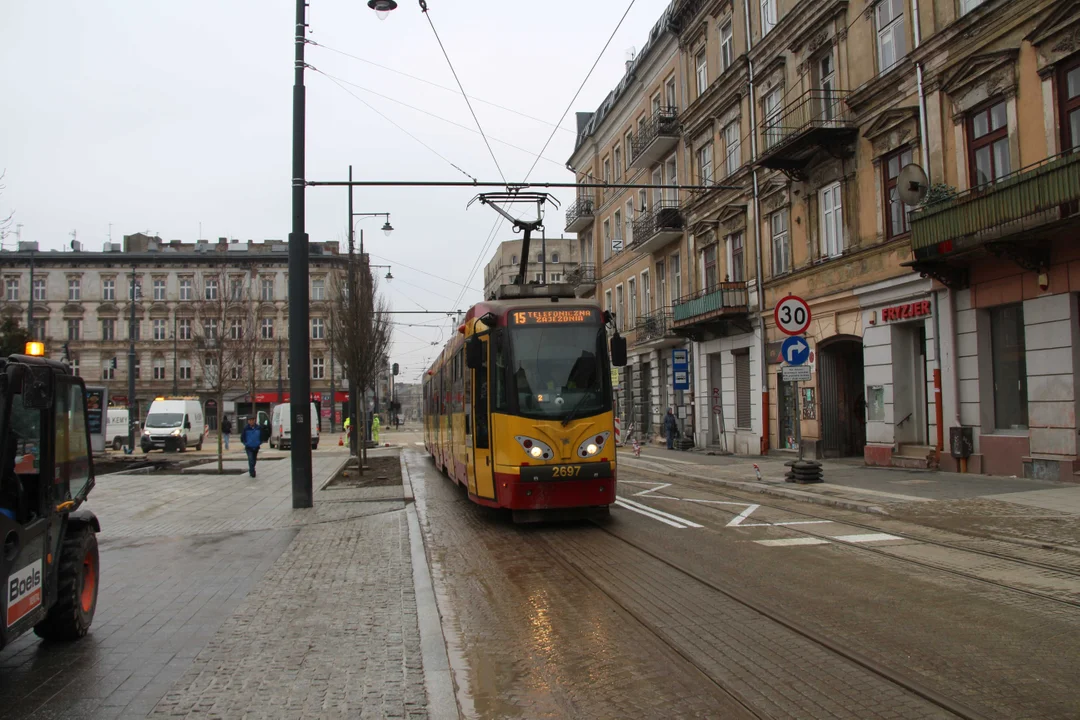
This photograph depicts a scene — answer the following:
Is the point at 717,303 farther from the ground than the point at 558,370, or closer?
farther from the ground

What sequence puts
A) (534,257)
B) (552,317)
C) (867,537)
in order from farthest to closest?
(534,257)
(552,317)
(867,537)

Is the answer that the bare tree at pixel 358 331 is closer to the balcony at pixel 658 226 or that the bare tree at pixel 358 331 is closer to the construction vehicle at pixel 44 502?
the balcony at pixel 658 226

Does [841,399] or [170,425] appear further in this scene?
[170,425]

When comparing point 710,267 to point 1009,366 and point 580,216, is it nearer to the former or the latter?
point 1009,366

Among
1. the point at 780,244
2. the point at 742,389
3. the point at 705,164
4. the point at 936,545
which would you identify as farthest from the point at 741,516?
the point at 705,164

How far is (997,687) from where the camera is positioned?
15.5ft

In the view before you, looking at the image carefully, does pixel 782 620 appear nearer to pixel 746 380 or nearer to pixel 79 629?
pixel 79 629

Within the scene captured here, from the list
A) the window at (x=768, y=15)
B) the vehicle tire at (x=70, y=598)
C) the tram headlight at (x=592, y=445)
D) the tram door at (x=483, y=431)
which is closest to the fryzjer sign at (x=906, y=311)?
the window at (x=768, y=15)

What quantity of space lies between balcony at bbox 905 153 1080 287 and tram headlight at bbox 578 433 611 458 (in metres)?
8.41

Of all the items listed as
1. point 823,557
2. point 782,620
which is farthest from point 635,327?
point 782,620

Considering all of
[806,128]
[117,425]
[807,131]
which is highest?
[806,128]

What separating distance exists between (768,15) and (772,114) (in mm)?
3065

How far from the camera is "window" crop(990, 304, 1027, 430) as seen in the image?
1595cm

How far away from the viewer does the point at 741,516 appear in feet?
40.5
